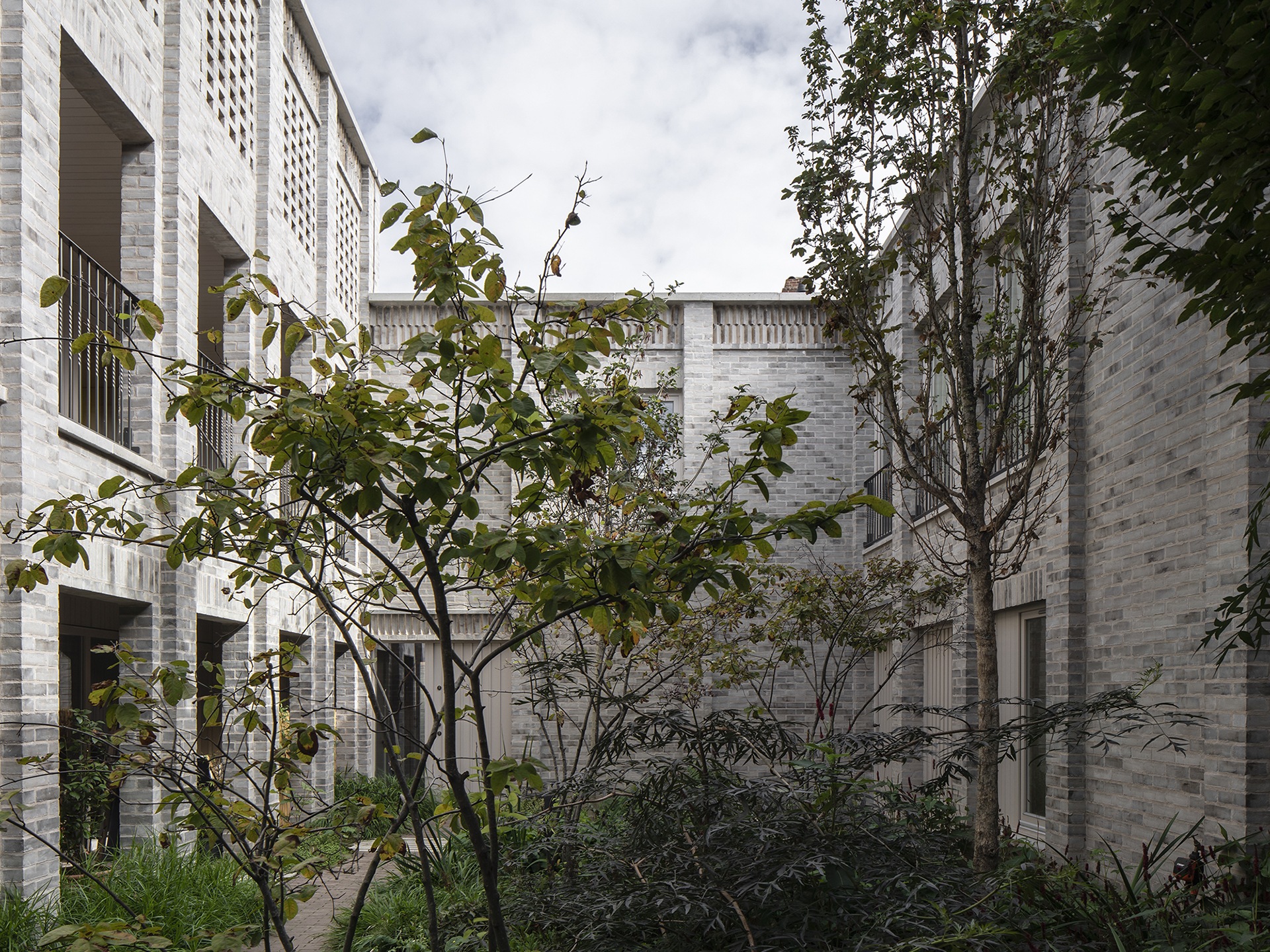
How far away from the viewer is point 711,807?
3.54 metres

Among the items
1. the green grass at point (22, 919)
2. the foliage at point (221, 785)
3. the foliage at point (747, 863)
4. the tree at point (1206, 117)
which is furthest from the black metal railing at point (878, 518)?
the foliage at point (221, 785)

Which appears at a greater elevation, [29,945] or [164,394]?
[164,394]

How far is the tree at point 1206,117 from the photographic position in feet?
10.3

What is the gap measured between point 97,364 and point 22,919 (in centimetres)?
439

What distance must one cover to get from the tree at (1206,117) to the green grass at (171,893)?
588cm

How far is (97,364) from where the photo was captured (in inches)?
335

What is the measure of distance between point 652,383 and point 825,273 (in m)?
10.1

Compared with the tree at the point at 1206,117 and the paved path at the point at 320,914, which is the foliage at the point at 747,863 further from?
the paved path at the point at 320,914

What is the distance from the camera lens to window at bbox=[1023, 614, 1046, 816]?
9078mm

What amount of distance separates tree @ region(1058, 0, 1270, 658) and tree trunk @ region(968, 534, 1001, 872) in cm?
263

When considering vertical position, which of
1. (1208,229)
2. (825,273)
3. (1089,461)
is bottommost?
(1089,461)

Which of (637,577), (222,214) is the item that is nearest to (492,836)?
(637,577)

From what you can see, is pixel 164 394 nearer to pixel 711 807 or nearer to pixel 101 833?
pixel 101 833

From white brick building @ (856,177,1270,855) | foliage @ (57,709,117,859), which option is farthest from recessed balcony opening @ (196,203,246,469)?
white brick building @ (856,177,1270,855)
